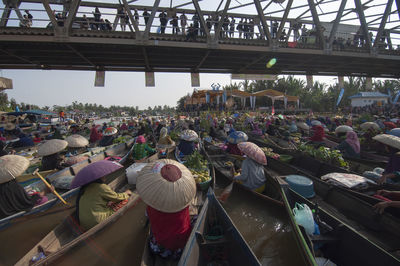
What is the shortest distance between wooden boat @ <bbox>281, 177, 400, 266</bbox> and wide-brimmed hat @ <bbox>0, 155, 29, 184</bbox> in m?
5.14

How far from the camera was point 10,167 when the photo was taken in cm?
346

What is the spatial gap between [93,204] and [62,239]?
84 centimetres

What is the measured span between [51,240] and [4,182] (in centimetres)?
161

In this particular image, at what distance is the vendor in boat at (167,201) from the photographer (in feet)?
7.30

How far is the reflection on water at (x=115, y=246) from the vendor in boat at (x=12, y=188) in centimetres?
206

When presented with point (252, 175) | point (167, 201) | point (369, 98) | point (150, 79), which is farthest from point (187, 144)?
point (369, 98)

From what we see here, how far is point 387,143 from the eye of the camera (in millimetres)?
4348

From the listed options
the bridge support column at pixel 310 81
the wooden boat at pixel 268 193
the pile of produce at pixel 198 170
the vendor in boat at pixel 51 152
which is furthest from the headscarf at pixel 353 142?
the bridge support column at pixel 310 81

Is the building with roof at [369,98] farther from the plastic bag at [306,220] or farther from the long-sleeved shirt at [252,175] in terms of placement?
the plastic bag at [306,220]

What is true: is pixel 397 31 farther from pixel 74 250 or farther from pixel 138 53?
pixel 74 250

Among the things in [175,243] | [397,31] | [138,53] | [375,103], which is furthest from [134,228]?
[375,103]

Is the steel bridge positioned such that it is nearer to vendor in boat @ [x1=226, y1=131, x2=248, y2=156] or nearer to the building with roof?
vendor in boat @ [x1=226, y1=131, x2=248, y2=156]

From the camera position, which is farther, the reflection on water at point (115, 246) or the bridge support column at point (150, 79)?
the bridge support column at point (150, 79)

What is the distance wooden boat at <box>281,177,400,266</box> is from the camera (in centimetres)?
234
